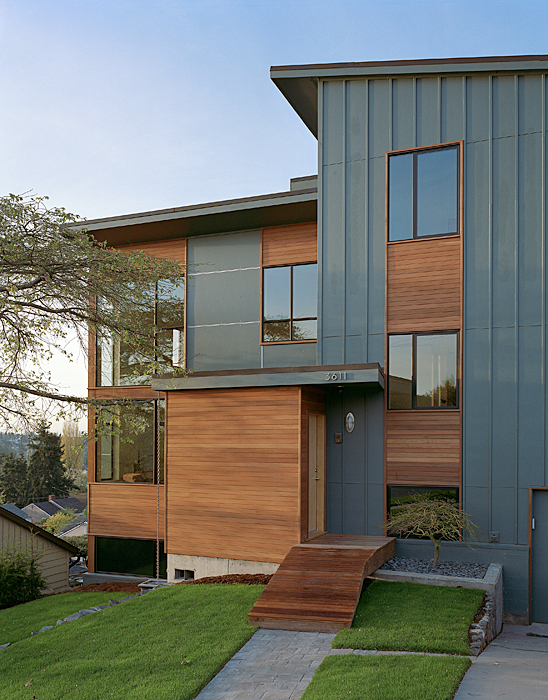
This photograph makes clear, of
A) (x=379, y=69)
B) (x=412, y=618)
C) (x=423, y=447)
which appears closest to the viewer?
(x=412, y=618)

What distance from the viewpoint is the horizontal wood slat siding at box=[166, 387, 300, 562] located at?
10.2 meters

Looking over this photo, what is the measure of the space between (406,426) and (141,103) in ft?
41.3

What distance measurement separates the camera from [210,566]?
1071cm

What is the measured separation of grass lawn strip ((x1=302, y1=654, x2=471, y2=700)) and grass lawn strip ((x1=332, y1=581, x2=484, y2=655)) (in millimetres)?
396

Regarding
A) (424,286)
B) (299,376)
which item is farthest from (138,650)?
(424,286)

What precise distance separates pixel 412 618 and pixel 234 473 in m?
4.08

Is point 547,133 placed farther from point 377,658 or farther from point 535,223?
point 377,658

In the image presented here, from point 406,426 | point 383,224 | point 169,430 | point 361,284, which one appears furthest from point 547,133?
point 169,430

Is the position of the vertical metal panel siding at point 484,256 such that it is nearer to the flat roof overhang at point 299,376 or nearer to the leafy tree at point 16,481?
the flat roof overhang at point 299,376

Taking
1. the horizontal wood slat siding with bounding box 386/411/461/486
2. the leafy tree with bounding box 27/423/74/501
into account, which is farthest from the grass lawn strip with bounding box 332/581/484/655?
the leafy tree with bounding box 27/423/74/501

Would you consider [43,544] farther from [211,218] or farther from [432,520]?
[432,520]

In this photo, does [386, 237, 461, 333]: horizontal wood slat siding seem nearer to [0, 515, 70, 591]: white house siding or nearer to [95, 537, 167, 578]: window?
[95, 537, 167, 578]: window

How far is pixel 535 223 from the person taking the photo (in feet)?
34.3

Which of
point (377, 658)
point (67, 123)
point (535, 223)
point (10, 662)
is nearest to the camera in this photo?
point (377, 658)
